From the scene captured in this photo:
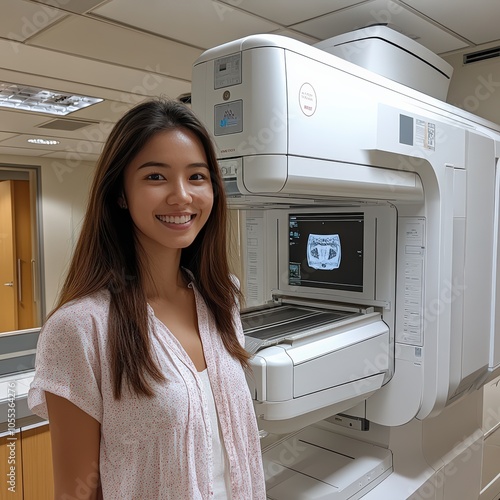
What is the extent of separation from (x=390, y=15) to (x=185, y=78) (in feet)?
3.64

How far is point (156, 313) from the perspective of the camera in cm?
104

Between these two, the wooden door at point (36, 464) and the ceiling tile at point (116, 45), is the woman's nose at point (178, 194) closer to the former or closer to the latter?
the ceiling tile at point (116, 45)

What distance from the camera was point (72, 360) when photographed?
883 mm

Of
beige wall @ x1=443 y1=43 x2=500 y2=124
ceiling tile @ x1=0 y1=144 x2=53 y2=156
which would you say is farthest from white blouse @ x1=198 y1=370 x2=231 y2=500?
ceiling tile @ x1=0 y1=144 x2=53 y2=156

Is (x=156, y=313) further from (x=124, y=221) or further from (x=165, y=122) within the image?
(x=165, y=122)

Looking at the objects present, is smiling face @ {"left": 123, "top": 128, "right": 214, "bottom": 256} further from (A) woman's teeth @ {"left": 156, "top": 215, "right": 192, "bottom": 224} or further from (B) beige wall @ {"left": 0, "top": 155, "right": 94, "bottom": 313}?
(B) beige wall @ {"left": 0, "top": 155, "right": 94, "bottom": 313}

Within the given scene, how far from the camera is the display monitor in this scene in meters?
1.76

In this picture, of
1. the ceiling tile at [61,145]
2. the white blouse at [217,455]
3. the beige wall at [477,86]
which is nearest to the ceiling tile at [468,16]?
the beige wall at [477,86]

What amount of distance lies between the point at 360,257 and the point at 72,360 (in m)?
1.11

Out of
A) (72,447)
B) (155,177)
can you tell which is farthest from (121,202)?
(72,447)

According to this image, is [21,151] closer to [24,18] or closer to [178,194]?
[24,18]

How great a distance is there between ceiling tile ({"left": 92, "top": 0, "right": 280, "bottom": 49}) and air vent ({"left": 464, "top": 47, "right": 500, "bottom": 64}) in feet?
3.09

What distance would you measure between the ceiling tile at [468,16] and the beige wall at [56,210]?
13.1ft

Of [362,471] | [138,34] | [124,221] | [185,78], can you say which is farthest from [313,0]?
[362,471]
